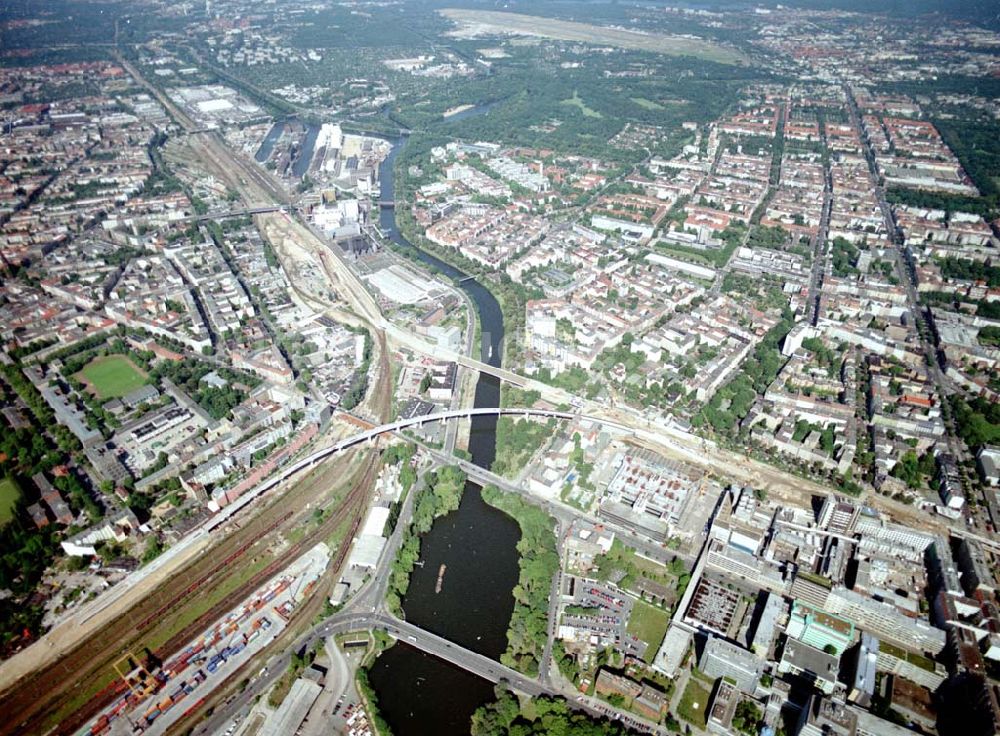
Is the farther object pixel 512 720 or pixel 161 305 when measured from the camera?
pixel 161 305

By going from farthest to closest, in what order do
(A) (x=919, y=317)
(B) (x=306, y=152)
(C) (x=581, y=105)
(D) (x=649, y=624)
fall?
Result: (C) (x=581, y=105) → (B) (x=306, y=152) → (A) (x=919, y=317) → (D) (x=649, y=624)

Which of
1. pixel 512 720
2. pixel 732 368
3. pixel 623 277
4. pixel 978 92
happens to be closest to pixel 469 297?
pixel 623 277

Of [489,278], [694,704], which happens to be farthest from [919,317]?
[694,704]

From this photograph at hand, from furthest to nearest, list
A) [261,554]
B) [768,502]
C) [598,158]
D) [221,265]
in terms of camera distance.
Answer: [598,158]
[221,265]
[768,502]
[261,554]

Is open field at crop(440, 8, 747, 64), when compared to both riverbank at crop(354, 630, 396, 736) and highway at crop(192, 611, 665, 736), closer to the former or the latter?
highway at crop(192, 611, 665, 736)

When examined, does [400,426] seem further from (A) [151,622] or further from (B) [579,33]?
(B) [579,33]

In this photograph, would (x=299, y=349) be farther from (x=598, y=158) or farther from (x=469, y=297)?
(x=598, y=158)
